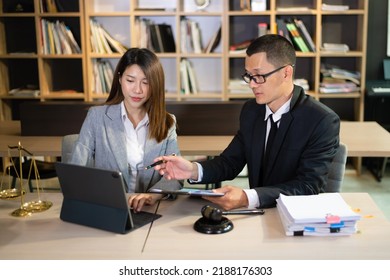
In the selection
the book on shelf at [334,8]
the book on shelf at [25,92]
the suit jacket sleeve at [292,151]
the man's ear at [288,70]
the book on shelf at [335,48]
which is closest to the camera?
the suit jacket sleeve at [292,151]

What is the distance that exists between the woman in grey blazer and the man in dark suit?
191mm

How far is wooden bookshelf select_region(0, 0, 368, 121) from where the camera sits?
14.9ft

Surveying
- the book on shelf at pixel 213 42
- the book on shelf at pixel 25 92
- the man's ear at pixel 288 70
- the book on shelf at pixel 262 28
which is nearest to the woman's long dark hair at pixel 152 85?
the man's ear at pixel 288 70

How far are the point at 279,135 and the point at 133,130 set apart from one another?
652mm

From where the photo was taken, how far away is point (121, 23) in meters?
4.89

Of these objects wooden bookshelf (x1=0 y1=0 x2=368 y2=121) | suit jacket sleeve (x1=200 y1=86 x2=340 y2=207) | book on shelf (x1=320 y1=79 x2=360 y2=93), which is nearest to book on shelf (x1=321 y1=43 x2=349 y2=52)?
wooden bookshelf (x1=0 y1=0 x2=368 y2=121)

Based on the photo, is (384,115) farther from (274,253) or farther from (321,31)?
(274,253)

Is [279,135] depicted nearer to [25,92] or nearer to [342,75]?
[342,75]

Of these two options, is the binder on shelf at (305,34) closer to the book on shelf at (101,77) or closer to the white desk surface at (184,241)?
the book on shelf at (101,77)

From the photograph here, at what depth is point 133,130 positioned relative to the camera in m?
2.26

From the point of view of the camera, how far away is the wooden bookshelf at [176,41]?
4.54m

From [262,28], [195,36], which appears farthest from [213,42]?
[262,28]

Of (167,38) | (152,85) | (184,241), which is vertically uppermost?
(167,38)

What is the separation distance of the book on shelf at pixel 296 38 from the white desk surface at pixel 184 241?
2.98 m
